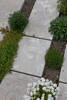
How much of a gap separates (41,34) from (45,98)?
134 centimetres

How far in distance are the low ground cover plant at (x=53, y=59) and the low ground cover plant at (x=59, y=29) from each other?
12.4 inches

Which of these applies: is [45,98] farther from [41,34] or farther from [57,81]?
[41,34]

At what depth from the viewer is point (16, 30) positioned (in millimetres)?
3594

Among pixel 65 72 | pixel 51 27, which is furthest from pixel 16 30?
pixel 65 72

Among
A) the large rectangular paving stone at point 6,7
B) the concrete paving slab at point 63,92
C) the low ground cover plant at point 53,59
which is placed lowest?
the concrete paving slab at point 63,92

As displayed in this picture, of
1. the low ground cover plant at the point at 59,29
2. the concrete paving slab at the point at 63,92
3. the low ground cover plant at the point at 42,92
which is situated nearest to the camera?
the low ground cover plant at the point at 42,92

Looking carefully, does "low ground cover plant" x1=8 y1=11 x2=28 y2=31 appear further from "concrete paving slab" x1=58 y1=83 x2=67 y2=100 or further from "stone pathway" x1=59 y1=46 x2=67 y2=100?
"concrete paving slab" x1=58 y1=83 x2=67 y2=100

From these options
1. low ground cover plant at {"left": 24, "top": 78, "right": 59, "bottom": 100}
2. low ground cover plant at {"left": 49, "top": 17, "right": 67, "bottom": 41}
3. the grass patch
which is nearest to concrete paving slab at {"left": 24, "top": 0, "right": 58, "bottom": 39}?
low ground cover plant at {"left": 49, "top": 17, "right": 67, "bottom": 41}

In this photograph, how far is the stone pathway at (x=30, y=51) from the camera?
291 centimetres

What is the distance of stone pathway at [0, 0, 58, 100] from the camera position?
2906 millimetres

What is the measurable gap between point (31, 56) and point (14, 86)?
56 cm

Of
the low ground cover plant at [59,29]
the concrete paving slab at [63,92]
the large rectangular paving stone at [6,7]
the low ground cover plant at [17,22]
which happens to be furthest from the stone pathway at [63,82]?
the large rectangular paving stone at [6,7]

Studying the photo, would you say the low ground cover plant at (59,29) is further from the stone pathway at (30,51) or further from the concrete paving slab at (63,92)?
the concrete paving slab at (63,92)

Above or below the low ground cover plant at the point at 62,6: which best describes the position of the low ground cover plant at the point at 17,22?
below
